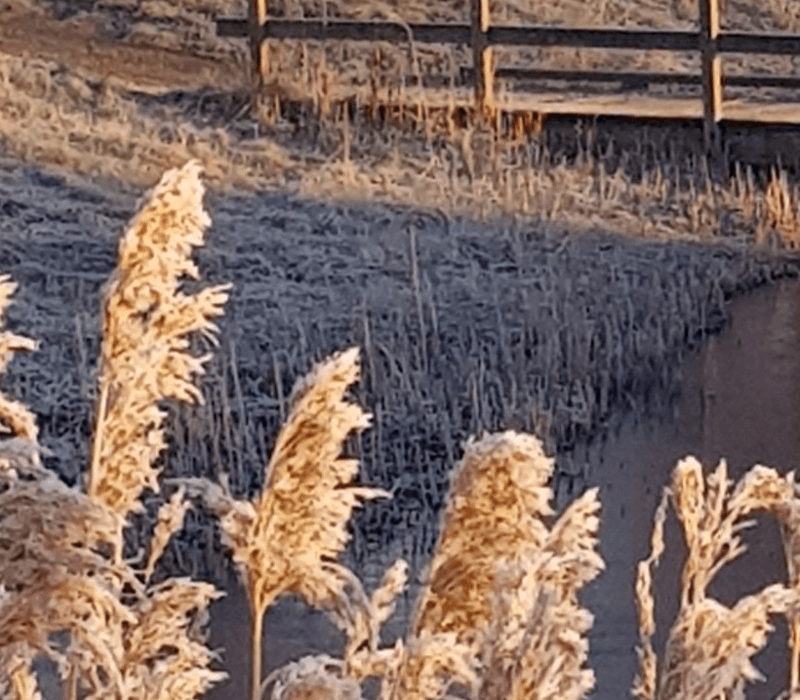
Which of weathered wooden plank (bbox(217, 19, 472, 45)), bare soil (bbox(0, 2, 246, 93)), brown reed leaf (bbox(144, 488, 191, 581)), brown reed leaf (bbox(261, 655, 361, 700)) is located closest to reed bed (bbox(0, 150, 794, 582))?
weathered wooden plank (bbox(217, 19, 472, 45))

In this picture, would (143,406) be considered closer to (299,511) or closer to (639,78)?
(299,511)

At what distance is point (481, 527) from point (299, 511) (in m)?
0.22

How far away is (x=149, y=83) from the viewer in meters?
16.2

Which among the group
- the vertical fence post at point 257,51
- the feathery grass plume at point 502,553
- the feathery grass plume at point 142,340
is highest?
the feathery grass plume at point 142,340

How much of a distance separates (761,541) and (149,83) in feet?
29.9

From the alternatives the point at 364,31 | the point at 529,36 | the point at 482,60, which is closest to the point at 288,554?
the point at 529,36

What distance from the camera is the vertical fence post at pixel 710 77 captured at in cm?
1370

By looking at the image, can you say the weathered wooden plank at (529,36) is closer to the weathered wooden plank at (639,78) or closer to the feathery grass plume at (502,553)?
the weathered wooden plank at (639,78)

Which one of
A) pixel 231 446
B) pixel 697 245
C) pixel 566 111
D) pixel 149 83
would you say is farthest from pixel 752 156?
pixel 231 446

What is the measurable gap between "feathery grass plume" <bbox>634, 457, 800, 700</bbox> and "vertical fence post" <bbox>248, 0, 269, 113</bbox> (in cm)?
1175

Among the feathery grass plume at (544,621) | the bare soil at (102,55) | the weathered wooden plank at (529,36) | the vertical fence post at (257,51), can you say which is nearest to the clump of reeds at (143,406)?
the feathery grass plume at (544,621)

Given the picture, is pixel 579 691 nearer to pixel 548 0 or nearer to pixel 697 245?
pixel 697 245

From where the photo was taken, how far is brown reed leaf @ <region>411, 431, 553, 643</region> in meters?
2.85

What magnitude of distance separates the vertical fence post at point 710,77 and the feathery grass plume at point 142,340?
10.9 m
